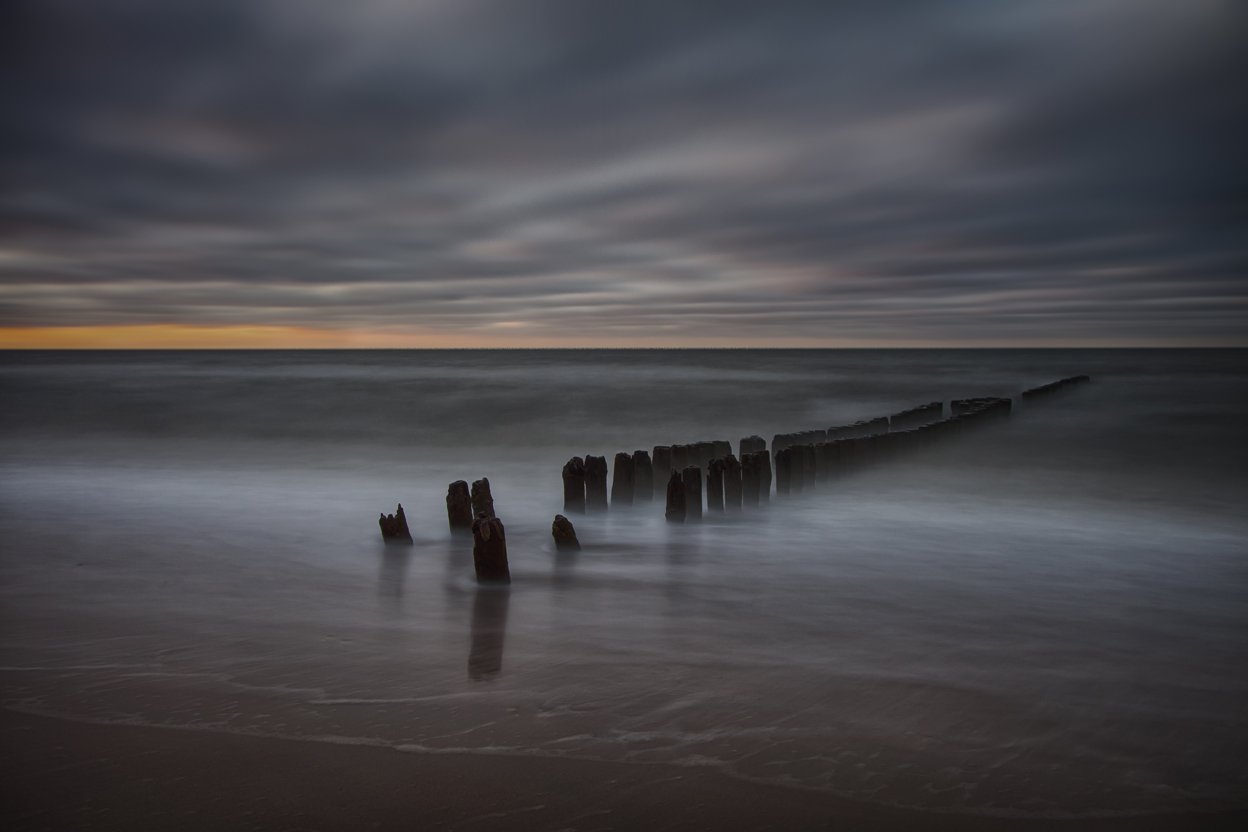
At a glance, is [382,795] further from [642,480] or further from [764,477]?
[764,477]

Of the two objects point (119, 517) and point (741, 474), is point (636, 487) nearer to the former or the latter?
point (741, 474)

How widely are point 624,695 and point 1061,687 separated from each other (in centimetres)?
207

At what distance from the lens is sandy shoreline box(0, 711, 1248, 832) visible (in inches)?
103

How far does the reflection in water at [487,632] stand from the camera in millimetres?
3977

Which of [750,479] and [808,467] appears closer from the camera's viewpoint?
[750,479]

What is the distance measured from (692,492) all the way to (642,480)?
4.34ft

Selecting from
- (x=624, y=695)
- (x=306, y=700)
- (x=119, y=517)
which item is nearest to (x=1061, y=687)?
(x=624, y=695)

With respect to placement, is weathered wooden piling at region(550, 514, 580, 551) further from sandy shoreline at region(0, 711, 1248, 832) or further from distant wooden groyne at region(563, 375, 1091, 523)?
sandy shoreline at region(0, 711, 1248, 832)

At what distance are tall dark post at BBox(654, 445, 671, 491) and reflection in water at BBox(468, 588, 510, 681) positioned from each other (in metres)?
4.66

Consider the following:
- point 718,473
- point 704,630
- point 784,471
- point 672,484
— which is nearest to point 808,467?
point 784,471

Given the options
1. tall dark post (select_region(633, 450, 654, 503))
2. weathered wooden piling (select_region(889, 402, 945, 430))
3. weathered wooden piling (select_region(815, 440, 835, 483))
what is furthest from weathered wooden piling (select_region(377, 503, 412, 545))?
weathered wooden piling (select_region(889, 402, 945, 430))

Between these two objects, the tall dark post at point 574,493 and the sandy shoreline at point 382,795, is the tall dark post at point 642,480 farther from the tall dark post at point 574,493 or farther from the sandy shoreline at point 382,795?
the sandy shoreline at point 382,795

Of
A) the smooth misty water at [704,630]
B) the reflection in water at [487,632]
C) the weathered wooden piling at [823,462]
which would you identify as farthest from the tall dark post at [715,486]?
Answer: the reflection in water at [487,632]

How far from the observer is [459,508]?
744cm
